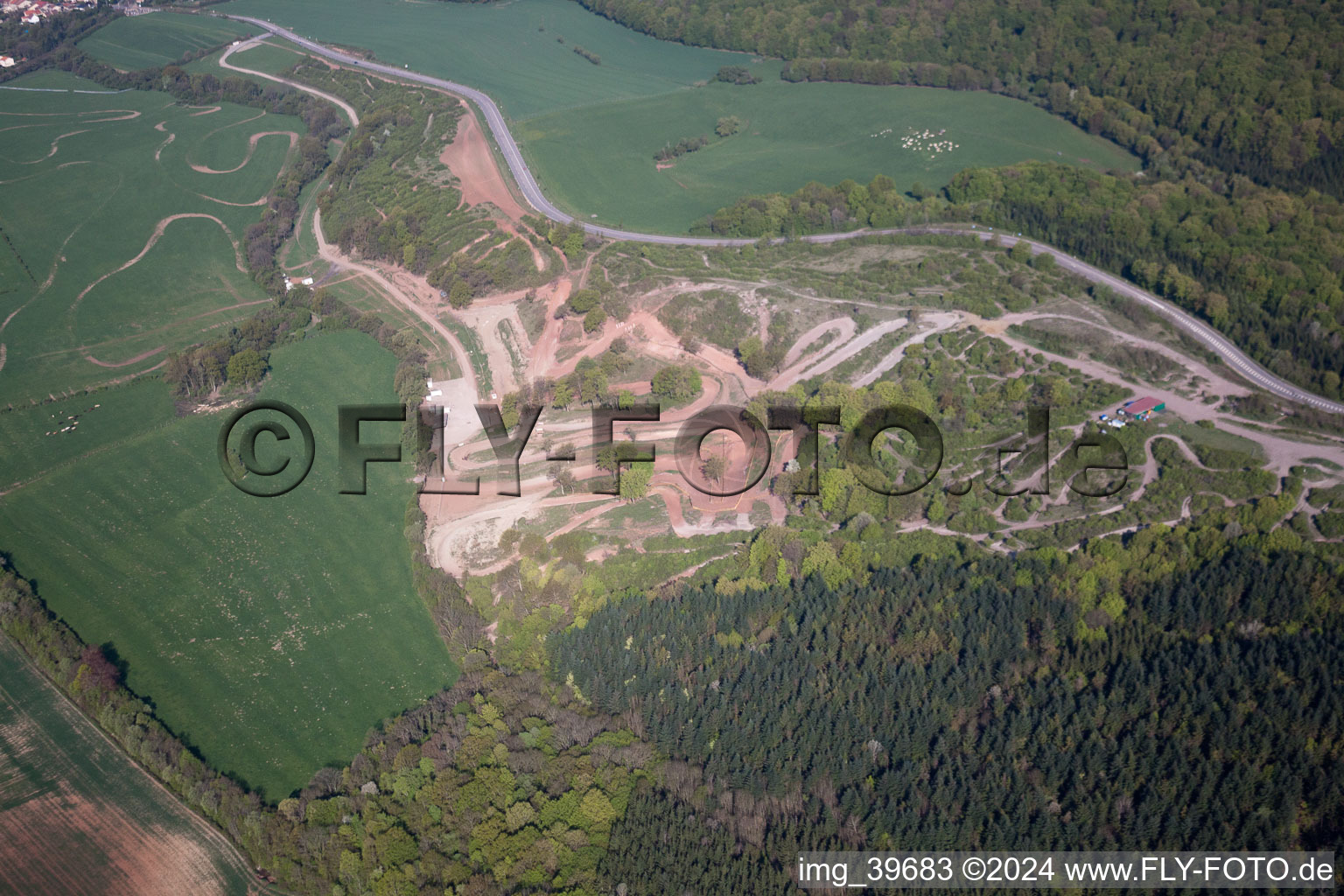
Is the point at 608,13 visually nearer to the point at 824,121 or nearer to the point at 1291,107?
the point at 824,121

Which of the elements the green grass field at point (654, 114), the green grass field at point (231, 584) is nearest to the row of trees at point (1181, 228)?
the green grass field at point (654, 114)

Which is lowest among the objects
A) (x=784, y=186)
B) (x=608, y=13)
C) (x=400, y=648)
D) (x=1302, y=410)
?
(x=400, y=648)

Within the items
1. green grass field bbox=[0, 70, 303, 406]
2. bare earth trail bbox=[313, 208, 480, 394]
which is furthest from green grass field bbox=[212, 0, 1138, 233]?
green grass field bbox=[0, 70, 303, 406]

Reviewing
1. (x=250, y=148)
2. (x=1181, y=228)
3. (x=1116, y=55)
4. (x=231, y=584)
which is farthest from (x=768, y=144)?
(x=231, y=584)

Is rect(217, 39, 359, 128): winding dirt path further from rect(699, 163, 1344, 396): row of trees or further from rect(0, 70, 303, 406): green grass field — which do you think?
rect(699, 163, 1344, 396): row of trees

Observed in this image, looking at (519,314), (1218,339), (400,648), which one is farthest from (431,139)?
(1218,339)

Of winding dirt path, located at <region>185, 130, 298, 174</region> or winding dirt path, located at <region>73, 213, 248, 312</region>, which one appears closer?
winding dirt path, located at <region>73, 213, 248, 312</region>
